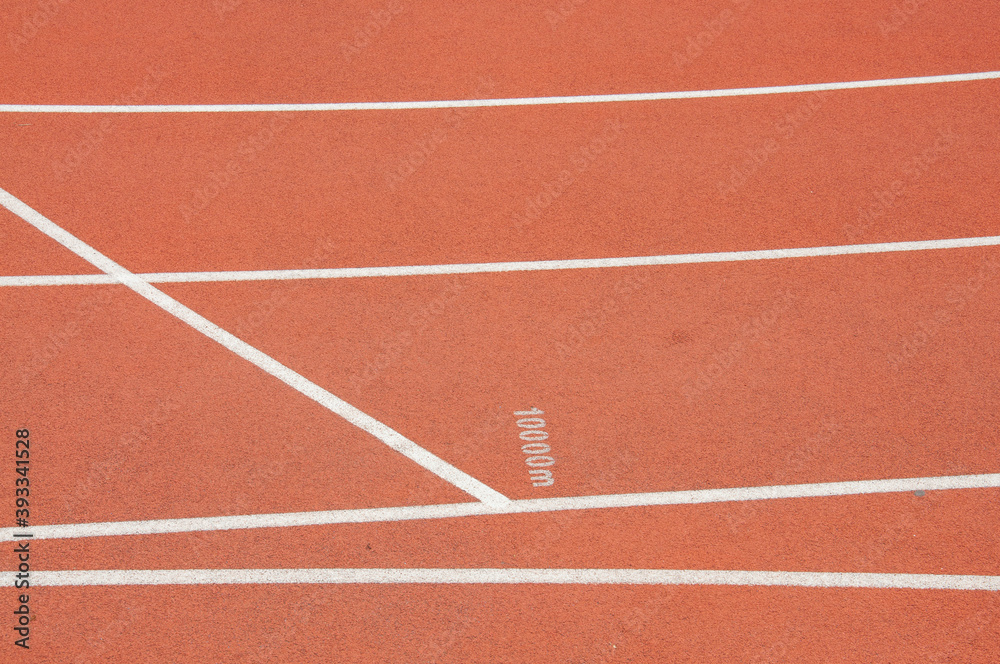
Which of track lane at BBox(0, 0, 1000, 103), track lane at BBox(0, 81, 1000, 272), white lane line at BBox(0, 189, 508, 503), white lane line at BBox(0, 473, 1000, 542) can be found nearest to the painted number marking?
white lane line at BBox(0, 473, 1000, 542)

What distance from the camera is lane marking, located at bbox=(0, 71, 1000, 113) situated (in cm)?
860

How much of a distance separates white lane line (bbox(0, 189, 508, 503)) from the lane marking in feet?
4.76

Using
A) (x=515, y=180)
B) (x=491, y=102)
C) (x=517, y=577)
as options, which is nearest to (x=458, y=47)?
(x=491, y=102)

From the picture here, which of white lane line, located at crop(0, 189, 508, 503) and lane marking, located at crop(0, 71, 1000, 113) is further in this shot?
lane marking, located at crop(0, 71, 1000, 113)

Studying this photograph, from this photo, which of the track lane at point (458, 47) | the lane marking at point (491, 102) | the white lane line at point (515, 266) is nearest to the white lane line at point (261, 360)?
the white lane line at point (515, 266)

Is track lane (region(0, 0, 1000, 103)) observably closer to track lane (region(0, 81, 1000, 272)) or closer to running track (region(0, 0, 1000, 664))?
running track (region(0, 0, 1000, 664))

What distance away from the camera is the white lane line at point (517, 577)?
507cm

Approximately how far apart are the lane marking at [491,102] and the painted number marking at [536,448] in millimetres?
4065

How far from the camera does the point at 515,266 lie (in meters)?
7.11

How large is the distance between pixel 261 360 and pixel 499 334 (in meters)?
1.72

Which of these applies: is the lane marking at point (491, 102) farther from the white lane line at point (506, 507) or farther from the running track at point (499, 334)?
the white lane line at point (506, 507)

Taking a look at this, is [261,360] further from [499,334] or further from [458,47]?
[458,47]

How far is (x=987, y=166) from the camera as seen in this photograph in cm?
814

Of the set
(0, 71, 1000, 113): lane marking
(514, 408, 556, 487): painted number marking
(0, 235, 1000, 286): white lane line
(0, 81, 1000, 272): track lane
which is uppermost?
(0, 71, 1000, 113): lane marking
